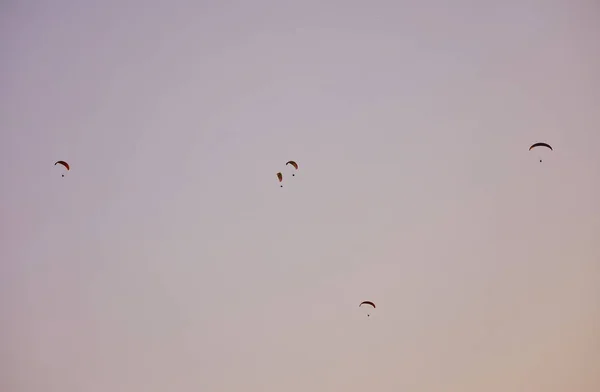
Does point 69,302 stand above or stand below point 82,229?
below

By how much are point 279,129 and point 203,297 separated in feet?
3.29

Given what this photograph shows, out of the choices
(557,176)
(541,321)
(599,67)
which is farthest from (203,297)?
(599,67)

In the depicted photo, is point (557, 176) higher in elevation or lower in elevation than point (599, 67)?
lower

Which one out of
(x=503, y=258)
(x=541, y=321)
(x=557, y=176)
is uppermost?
(x=557, y=176)

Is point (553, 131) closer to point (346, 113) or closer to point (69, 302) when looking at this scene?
point (346, 113)

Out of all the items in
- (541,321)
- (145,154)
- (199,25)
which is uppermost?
(199,25)

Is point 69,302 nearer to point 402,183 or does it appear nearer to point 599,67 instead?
point 402,183

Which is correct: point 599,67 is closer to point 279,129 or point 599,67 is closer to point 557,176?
point 557,176

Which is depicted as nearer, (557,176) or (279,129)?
(557,176)

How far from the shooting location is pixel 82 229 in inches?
116

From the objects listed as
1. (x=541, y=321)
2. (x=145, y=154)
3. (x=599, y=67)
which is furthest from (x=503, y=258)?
(x=145, y=154)

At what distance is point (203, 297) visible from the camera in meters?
2.88

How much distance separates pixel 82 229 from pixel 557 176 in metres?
2.55

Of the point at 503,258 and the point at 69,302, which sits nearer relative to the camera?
the point at 503,258
